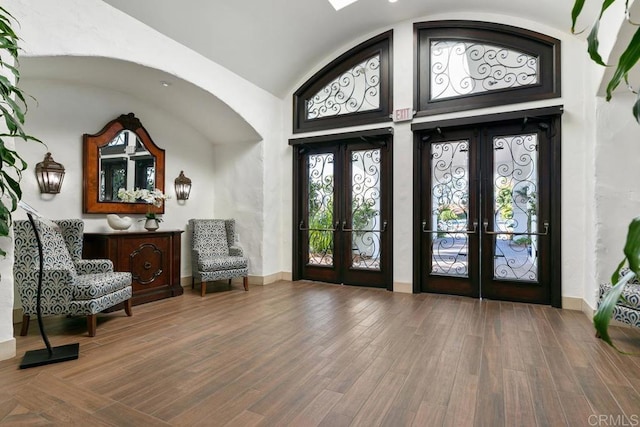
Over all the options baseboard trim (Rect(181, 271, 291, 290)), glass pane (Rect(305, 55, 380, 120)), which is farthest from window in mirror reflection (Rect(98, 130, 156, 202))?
glass pane (Rect(305, 55, 380, 120))

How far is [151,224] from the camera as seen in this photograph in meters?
4.38

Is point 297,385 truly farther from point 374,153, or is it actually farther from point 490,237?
point 374,153

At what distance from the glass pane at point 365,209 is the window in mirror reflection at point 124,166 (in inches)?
118

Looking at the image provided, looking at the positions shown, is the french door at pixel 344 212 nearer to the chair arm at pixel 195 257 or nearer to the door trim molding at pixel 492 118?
the door trim molding at pixel 492 118

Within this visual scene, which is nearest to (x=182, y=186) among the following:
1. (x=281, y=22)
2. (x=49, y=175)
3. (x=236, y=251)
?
(x=236, y=251)

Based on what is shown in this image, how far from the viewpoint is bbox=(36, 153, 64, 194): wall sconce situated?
3570 mm

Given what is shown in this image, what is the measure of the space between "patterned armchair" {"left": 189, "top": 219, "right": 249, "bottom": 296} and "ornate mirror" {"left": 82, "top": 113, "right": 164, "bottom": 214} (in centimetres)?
66

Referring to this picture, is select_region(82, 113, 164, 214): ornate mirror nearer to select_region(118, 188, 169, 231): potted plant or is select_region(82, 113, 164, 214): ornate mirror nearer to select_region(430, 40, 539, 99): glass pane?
select_region(118, 188, 169, 231): potted plant

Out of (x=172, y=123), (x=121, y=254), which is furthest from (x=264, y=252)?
(x=172, y=123)

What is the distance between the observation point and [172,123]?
5.10 m

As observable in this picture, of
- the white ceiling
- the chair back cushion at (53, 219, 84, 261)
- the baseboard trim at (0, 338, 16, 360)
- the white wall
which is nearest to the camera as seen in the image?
the baseboard trim at (0, 338, 16, 360)

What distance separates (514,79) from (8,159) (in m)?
5.11

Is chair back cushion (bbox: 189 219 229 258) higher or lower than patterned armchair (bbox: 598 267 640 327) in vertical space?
higher

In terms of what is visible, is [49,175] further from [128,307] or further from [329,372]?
[329,372]
